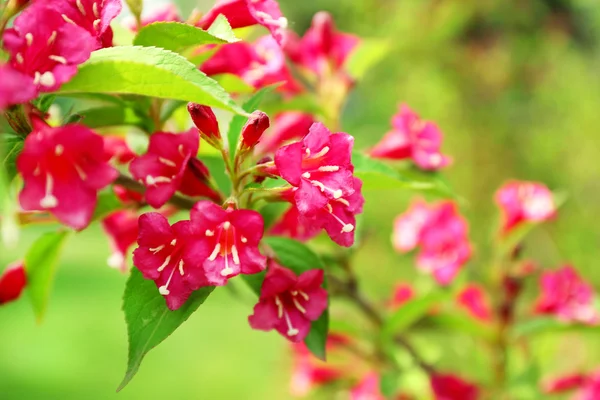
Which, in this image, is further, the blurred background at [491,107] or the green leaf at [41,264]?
the blurred background at [491,107]

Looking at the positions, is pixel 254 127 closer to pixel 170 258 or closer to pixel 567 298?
pixel 170 258

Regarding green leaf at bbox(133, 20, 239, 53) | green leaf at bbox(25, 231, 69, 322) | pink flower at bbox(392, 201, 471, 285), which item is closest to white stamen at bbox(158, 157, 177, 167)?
green leaf at bbox(133, 20, 239, 53)

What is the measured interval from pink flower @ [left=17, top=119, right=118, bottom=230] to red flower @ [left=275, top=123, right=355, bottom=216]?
142 mm

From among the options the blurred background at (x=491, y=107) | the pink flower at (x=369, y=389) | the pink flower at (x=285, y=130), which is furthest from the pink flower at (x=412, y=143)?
the blurred background at (x=491, y=107)

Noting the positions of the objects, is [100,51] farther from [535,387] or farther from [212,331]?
[212,331]

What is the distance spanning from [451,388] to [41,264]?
725mm

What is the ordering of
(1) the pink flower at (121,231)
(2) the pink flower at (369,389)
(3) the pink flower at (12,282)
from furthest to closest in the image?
(2) the pink flower at (369,389), (1) the pink flower at (121,231), (3) the pink flower at (12,282)

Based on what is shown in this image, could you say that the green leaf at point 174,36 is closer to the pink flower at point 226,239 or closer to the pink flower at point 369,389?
the pink flower at point 226,239

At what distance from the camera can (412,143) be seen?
937 mm

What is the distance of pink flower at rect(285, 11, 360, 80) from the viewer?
3.57 ft

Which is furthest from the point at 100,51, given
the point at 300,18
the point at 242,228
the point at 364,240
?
the point at 300,18

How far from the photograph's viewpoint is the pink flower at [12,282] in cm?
79

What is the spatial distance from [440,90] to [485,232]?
0.65 metres

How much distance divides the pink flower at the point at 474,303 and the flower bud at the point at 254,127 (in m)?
0.80
